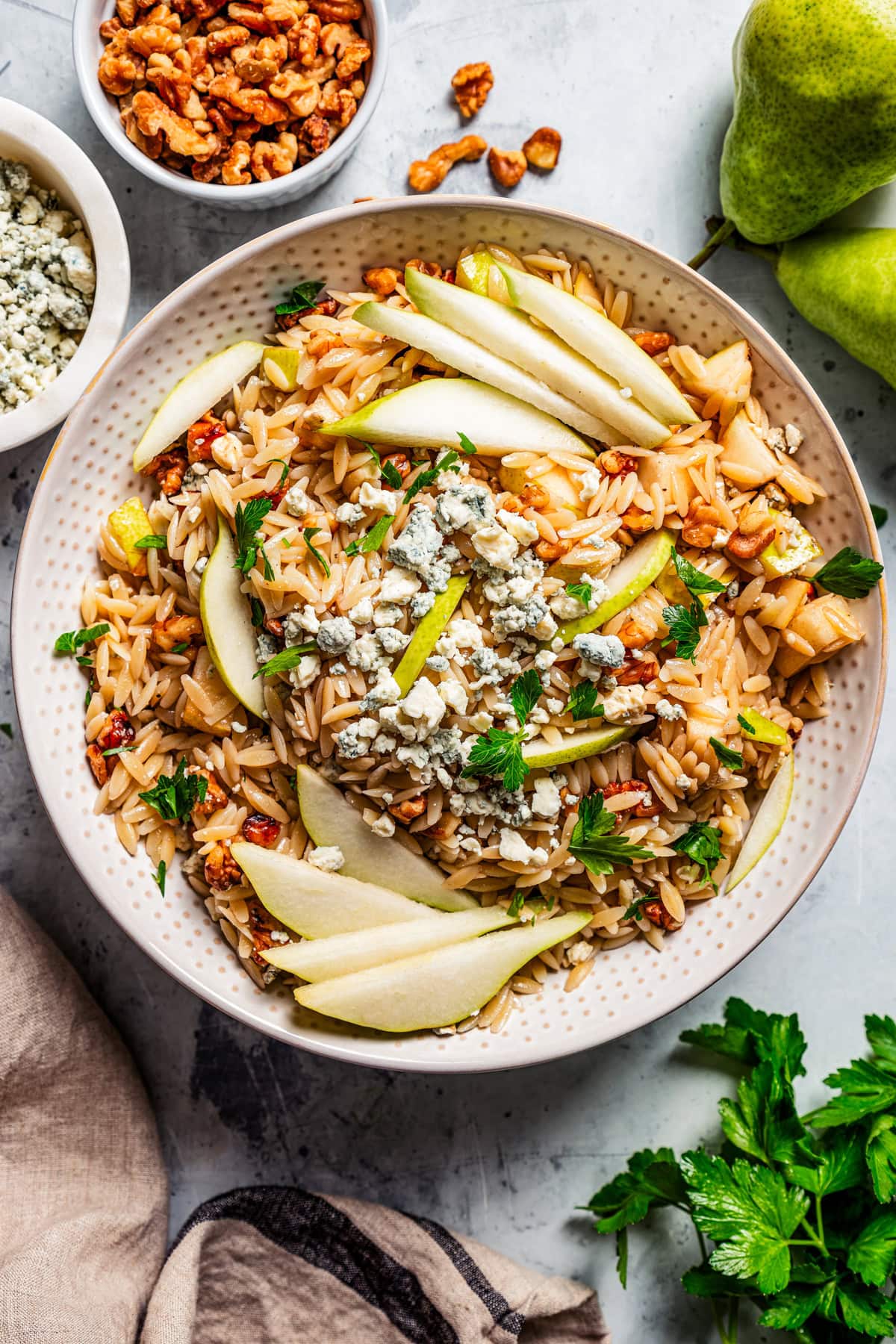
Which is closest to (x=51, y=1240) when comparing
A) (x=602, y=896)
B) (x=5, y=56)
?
(x=602, y=896)

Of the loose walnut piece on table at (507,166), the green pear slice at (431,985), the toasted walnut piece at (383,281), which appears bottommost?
the green pear slice at (431,985)

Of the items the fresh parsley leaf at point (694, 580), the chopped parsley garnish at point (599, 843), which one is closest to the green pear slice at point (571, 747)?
the chopped parsley garnish at point (599, 843)

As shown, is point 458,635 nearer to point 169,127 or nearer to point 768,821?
point 768,821

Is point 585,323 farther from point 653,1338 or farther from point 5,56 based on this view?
point 653,1338

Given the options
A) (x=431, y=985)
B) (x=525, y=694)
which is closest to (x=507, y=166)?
(x=525, y=694)

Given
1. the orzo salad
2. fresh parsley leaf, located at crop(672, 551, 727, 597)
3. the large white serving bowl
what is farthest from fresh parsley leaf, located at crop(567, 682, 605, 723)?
the large white serving bowl

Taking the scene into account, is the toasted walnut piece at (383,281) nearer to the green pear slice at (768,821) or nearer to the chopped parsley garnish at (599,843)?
the chopped parsley garnish at (599,843)
